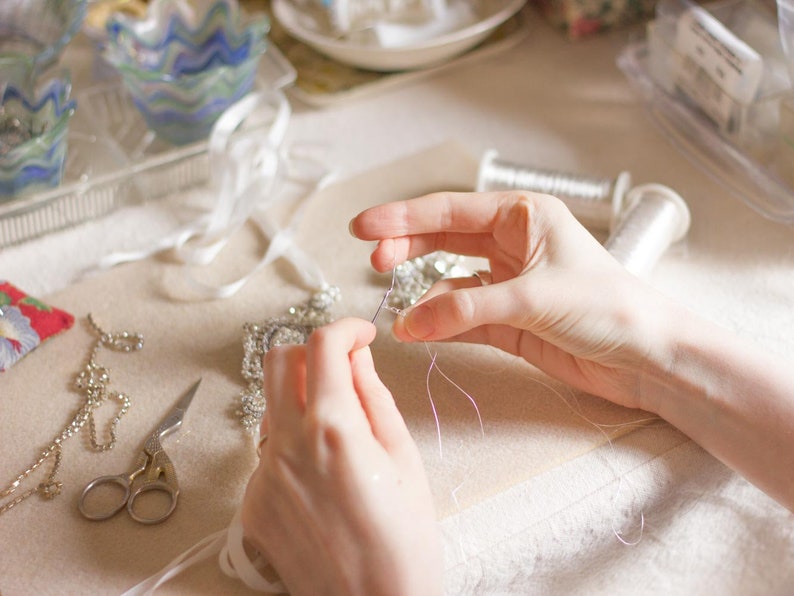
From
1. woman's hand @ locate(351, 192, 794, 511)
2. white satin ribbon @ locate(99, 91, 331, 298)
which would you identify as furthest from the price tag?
white satin ribbon @ locate(99, 91, 331, 298)

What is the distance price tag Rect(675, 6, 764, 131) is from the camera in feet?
3.12

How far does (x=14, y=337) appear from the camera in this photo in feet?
2.63

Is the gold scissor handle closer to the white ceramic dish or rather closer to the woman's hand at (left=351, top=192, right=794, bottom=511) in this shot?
the woman's hand at (left=351, top=192, right=794, bottom=511)

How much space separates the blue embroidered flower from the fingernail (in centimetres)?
39

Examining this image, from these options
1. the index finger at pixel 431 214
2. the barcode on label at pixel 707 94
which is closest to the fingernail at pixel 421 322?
the index finger at pixel 431 214

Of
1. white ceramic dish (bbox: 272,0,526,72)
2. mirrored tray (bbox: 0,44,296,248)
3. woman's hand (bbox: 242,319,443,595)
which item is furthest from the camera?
white ceramic dish (bbox: 272,0,526,72)

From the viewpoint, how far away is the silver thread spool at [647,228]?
87cm

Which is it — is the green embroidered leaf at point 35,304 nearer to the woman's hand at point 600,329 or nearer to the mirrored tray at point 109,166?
the mirrored tray at point 109,166

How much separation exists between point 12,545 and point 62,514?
1.7 inches

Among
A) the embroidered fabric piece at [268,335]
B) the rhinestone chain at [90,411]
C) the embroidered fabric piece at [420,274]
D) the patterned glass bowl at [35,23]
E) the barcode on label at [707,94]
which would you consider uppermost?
the barcode on label at [707,94]

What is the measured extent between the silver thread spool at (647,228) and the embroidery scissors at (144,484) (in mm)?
498

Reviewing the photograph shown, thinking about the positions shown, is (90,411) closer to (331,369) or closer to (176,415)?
(176,415)

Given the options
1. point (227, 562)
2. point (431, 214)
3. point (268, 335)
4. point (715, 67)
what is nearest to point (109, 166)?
point (268, 335)

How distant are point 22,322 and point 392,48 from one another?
0.60 metres
